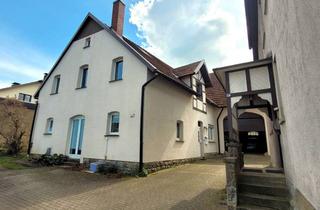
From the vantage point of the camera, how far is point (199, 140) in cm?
1370

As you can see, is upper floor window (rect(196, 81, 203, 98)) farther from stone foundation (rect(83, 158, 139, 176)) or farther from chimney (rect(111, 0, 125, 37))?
stone foundation (rect(83, 158, 139, 176))

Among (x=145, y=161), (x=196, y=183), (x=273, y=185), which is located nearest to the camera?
(x=273, y=185)

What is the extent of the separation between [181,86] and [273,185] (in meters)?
7.38

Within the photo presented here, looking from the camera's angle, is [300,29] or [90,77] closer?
[300,29]

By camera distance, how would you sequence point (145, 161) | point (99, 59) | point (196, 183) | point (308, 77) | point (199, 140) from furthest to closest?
point (199, 140) < point (99, 59) < point (145, 161) < point (196, 183) < point (308, 77)

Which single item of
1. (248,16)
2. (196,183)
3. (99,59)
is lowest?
(196,183)

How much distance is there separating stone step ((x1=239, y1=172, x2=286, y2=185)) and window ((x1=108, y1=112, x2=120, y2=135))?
6099 millimetres

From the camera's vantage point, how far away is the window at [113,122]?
9.41 metres

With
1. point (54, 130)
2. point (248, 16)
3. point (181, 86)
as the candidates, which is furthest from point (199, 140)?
point (54, 130)

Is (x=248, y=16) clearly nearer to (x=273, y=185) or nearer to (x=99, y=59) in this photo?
(x=273, y=185)

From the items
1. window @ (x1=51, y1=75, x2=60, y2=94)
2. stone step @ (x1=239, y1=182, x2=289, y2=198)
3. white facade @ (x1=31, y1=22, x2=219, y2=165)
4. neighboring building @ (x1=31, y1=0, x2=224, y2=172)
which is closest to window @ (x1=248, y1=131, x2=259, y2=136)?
neighboring building @ (x1=31, y1=0, x2=224, y2=172)

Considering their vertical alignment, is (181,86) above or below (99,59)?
below

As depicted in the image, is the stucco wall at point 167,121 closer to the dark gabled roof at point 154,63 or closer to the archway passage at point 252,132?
the dark gabled roof at point 154,63

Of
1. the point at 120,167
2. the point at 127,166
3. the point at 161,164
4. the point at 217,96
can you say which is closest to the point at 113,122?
the point at 120,167
